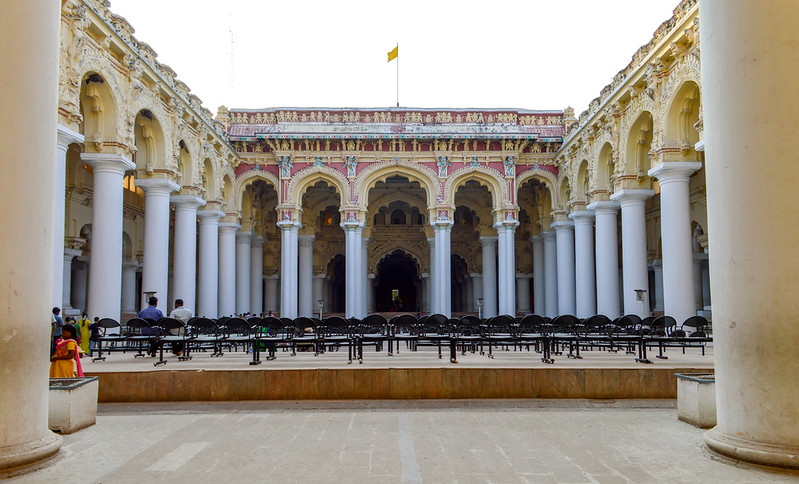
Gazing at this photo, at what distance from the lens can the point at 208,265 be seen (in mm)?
21328

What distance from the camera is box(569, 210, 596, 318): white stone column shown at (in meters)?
21.4

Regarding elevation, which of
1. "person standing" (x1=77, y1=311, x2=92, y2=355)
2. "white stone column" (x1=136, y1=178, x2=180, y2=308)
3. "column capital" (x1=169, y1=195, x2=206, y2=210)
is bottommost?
"person standing" (x1=77, y1=311, x2=92, y2=355)

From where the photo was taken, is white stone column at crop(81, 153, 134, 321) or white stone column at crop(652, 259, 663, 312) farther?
white stone column at crop(652, 259, 663, 312)

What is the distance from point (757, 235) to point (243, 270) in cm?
2368

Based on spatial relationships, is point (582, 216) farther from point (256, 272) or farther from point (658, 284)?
point (256, 272)

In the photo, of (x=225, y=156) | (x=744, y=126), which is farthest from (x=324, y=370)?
(x=225, y=156)

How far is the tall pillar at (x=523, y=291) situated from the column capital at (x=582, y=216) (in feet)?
28.3

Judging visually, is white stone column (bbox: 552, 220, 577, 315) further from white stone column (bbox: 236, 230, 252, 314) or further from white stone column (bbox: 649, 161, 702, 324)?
white stone column (bbox: 236, 230, 252, 314)

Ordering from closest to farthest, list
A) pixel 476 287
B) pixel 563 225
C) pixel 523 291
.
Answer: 1. pixel 563 225
2. pixel 523 291
3. pixel 476 287

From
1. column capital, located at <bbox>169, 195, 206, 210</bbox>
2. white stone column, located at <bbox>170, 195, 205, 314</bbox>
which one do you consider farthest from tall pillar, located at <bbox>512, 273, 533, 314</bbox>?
column capital, located at <bbox>169, 195, 206, 210</bbox>

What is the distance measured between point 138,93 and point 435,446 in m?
13.0

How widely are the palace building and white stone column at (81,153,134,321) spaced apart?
0.05 metres

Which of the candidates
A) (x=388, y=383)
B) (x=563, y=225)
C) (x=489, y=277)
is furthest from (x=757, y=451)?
(x=489, y=277)

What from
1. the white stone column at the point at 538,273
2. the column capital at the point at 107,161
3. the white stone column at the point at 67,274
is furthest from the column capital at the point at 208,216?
the white stone column at the point at 538,273
